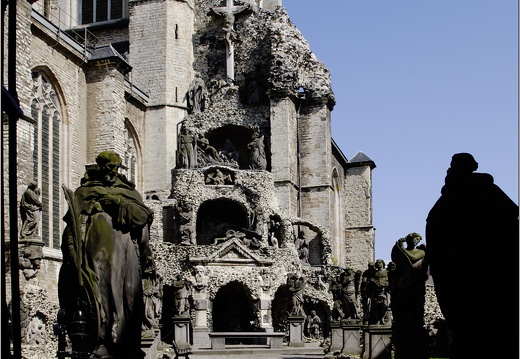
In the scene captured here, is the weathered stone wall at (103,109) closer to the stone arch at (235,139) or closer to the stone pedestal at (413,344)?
the stone arch at (235,139)

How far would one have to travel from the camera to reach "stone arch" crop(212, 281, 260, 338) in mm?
35688

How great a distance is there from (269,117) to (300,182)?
3258mm

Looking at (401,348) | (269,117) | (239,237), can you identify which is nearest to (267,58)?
(269,117)

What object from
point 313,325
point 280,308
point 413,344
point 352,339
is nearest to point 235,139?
point 280,308

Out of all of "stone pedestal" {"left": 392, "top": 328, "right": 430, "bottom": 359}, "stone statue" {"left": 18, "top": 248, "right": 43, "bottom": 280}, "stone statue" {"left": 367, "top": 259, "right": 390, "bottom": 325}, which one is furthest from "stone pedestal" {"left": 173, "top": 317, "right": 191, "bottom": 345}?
"stone pedestal" {"left": 392, "top": 328, "right": 430, "bottom": 359}

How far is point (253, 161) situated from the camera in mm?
38562

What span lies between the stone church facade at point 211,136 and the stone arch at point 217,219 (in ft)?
0.17

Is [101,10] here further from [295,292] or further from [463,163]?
[463,163]

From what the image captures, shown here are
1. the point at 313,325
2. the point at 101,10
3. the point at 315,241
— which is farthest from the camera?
the point at 101,10

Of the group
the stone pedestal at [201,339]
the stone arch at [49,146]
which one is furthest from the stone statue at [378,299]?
the stone arch at [49,146]

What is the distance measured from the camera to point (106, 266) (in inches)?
269

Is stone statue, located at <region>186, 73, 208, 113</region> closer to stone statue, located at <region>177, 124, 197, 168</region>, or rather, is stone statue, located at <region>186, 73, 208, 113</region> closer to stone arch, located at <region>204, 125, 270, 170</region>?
stone arch, located at <region>204, 125, 270, 170</region>

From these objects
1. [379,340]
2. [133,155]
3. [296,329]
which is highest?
[133,155]

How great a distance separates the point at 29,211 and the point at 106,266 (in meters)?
14.6
